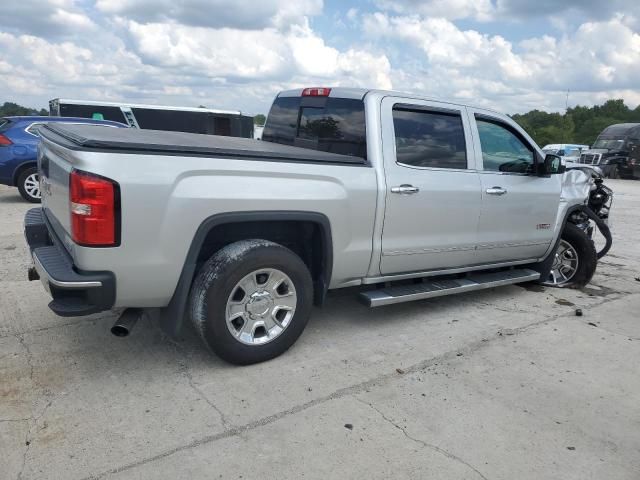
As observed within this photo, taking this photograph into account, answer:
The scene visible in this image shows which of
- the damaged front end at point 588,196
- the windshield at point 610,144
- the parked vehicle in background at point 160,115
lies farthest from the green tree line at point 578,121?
the damaged front end at point 588,196

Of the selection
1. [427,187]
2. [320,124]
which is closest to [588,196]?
[427,187]

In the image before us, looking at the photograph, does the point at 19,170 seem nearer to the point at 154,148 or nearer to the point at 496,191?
the point at 154,148

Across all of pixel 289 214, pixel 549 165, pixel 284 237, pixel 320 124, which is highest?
pixel 320 124

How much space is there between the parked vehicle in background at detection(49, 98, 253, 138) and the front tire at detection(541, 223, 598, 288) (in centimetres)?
1396

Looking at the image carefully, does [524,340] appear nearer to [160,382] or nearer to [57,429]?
[160,382]

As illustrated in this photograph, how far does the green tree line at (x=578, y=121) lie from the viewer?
222 ft

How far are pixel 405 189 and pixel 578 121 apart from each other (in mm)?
91193

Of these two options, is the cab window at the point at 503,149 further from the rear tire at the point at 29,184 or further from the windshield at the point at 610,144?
the windshield at the point at 610,144

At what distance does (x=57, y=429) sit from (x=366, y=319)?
2.53 meters

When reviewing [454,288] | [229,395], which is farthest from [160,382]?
[454,288]

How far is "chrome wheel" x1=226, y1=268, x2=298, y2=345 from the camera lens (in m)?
3.43

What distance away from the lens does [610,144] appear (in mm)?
23172

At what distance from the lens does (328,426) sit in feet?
9.59

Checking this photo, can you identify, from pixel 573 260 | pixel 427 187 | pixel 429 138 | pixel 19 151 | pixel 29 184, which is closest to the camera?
pixel 427 187
